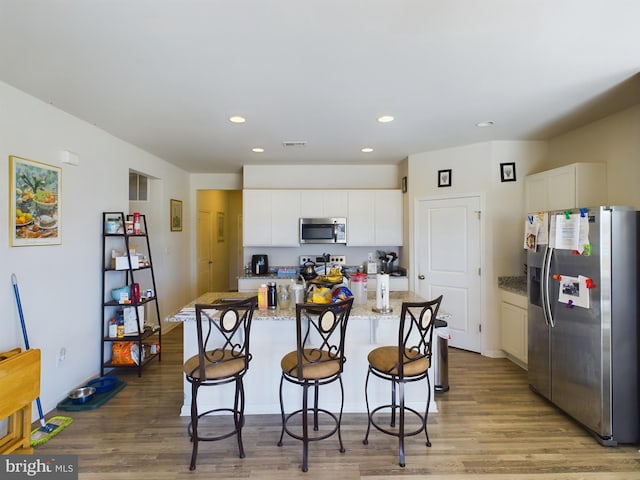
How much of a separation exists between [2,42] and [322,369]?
2660mm

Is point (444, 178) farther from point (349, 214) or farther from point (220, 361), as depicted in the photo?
point (220, 361)

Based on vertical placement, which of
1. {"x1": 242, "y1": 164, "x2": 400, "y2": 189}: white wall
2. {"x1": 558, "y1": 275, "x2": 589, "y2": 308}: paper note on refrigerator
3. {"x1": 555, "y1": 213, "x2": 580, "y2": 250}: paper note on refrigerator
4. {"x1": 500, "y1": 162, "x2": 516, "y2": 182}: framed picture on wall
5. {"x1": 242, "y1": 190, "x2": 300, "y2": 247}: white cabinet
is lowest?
{"x1": 558, "y1": 275, "x2": 589, "y2": 308}: paper note on refrigerator

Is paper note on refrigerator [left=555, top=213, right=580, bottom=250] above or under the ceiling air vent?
under

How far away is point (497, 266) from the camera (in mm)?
3879

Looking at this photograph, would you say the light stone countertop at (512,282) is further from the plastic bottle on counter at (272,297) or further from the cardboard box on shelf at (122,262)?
the cardboard box on shelf at (122,262)

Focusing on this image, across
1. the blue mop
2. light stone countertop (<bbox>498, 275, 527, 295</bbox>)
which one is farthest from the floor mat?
light stone countertop (<bbox>498, 275, 527, 295</bbox>)

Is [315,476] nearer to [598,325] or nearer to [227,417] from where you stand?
[227,417]

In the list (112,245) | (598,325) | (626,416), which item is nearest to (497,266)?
(598,325)

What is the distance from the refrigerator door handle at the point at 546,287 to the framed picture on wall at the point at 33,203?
4.10 metres

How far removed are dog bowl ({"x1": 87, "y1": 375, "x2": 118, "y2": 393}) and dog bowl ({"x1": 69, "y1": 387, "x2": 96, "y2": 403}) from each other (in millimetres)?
82

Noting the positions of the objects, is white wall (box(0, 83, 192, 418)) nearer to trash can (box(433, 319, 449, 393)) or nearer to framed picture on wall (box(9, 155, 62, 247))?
framed picture on wall (box(9, 155, 62, 247))

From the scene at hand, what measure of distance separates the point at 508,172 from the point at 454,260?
121 centimetres

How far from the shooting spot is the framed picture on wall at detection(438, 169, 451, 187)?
165 inches

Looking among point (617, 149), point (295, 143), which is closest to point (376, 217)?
point (295, 143)
